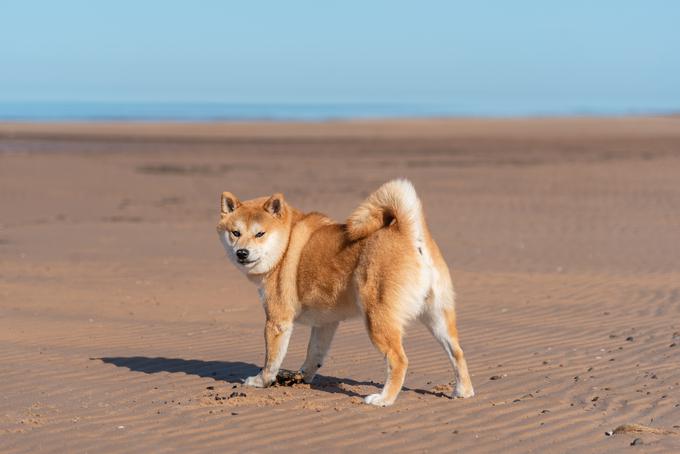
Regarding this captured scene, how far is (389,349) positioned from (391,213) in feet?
3.16

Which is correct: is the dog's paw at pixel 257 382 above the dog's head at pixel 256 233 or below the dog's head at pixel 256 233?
below

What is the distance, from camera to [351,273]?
22.9 ft

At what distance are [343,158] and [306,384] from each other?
88.9 feet

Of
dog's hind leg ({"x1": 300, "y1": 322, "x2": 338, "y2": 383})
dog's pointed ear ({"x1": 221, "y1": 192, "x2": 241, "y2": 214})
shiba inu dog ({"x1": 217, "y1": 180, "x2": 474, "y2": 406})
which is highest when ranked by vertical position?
dog's pointed ear ({"x1": 221, "y1": 192, "x2": 241, "y2": 214})

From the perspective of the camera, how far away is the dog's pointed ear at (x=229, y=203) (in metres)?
7.54

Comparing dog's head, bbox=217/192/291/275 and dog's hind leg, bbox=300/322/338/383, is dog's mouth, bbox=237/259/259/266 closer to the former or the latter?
dog's head, bbox=217/192/291/275

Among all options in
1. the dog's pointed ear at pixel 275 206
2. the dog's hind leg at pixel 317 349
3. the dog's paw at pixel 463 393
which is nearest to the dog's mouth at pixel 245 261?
the dog's pointed ear at pixel 275 206

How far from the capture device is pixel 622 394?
7168mm

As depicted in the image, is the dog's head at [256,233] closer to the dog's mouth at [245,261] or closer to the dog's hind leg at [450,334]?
the dog's mouth at [245,261]

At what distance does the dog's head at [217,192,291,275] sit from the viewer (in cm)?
730

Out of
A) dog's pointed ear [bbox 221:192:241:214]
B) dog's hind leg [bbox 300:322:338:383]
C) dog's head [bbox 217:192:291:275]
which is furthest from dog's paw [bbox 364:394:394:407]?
dog's pointed ear [bbox 221:192:241:214]

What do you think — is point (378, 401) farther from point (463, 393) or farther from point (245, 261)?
point (245, 261)

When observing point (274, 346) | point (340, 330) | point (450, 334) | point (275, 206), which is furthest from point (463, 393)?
point (340, 330)

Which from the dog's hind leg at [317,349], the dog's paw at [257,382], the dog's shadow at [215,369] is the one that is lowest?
the dog's shadow at [215,369]
